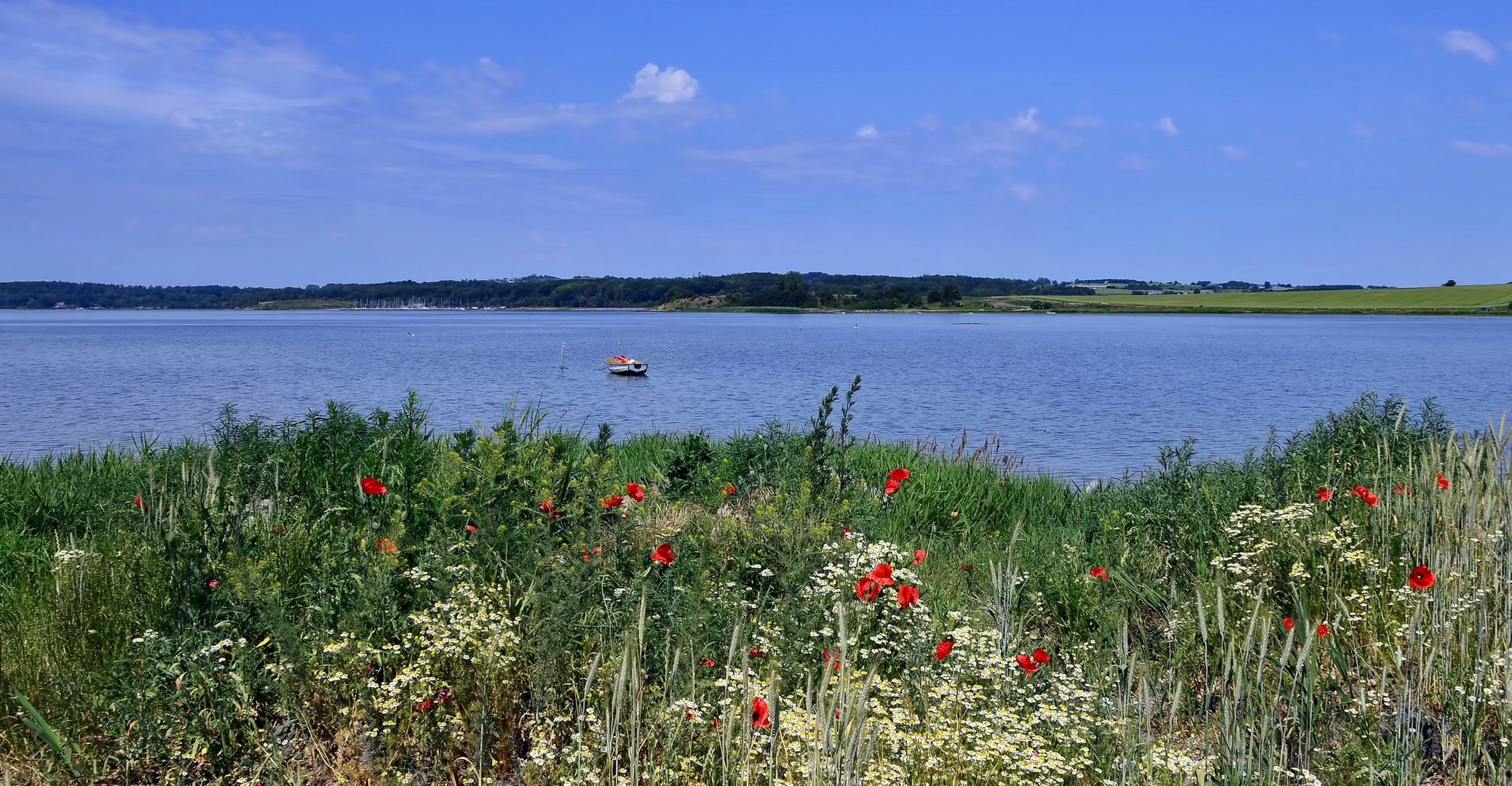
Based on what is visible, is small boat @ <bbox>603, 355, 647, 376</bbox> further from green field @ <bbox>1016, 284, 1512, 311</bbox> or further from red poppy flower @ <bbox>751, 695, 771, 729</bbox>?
green field @ <bbox>1016, 284, 1512, 311</bbox>

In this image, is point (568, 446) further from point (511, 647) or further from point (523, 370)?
point (523, 370)

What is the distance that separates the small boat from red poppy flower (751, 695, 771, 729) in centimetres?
3631

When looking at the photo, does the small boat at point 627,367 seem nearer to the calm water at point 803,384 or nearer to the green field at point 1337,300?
the calm water at point 803,384

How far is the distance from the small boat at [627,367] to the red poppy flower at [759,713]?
36.3m

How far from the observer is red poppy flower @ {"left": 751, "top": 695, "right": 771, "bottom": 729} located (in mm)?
3172

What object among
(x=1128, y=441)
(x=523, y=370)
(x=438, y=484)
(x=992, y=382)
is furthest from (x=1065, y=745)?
(x=523, y=370)

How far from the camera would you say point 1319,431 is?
9.99 m

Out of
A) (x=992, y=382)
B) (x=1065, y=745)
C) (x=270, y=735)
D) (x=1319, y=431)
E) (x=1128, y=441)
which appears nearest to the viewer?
(x=1065, y=745)

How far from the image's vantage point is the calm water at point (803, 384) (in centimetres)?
2336

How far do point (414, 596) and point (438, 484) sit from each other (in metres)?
1.01

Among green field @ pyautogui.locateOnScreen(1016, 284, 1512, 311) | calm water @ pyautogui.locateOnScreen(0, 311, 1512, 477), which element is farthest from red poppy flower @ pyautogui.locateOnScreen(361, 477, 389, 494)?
green field @ pyautogui.locateOnScreen(1016, 284, 1512, 311)

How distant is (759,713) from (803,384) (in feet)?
114

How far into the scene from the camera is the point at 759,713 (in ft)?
10.7

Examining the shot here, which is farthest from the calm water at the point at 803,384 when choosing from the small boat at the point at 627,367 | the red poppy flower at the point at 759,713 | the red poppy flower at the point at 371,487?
the red poppy flower at the point at 759,713
